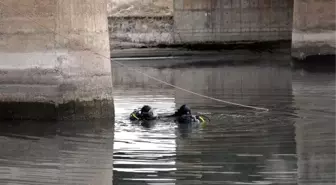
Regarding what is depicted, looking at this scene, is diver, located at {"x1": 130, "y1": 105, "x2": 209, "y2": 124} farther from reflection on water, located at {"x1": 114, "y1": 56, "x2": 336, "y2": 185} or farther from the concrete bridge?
the concrete bridge

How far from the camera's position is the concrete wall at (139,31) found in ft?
112

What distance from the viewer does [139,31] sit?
3438 centimetres

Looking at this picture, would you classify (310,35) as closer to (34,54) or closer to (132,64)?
(132,64)

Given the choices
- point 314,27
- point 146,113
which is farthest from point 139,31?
point 146,113

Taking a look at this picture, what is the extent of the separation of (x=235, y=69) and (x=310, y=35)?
2672 millimetres

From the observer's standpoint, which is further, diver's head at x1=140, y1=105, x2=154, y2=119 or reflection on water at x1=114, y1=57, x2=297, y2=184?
diver's head at x1=140, y1=105, x2=154, y2=119

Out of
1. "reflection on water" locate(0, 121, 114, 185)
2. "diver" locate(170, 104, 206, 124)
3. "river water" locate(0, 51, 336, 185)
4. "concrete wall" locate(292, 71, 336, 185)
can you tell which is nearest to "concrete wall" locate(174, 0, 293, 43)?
"concrete wall" locate(292, 71, 336, 185)

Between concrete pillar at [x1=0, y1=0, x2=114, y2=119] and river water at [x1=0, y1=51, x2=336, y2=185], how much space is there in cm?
39

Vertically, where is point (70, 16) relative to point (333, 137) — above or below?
above

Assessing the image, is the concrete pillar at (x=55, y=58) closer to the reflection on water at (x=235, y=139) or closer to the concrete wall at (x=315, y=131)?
the reflection on water at (x=235, y=139)

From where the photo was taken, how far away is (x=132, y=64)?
98.6 ft

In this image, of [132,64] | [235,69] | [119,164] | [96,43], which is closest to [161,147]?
[119,164]

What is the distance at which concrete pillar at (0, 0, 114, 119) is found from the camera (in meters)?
14.6

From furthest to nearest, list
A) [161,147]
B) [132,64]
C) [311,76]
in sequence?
1. [132,64]
2. [311,76]
3. [161,147]
